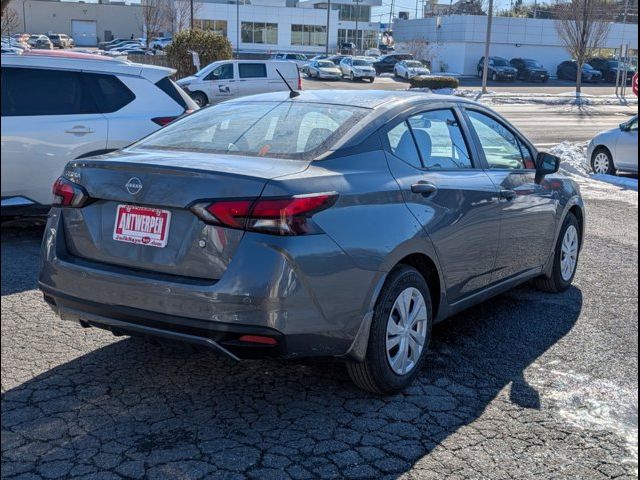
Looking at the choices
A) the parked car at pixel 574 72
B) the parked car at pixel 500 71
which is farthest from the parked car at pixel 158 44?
the parked car at pixel 574 72

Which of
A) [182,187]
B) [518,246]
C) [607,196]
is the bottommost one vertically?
[607,196]

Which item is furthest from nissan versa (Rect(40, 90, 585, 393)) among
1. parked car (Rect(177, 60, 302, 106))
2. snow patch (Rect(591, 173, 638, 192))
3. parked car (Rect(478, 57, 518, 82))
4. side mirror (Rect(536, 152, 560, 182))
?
parked car (Rect(478, 57, 518, 82))

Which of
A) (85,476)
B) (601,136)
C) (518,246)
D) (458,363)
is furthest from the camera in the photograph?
(601,136)

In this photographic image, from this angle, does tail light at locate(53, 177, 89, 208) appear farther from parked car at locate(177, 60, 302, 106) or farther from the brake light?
parked car at locate(177, 60, 302, 106)

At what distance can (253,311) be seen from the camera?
3586mm

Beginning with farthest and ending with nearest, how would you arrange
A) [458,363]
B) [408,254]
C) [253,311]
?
[458,363] → [408,254] → [253,311]

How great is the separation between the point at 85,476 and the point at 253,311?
0.99 metres

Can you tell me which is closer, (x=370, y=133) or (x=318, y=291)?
(x=318, y=291)

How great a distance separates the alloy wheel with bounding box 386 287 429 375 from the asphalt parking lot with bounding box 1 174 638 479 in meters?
0.19

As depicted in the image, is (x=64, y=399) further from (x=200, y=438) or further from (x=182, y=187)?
(x=182, y=187)

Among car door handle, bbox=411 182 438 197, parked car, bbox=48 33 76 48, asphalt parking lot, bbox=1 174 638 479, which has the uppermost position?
parked car, bbox=48 33 76 48

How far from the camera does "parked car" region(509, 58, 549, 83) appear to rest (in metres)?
62.2

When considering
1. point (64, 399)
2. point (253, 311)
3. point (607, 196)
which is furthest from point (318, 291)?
point (607, 196)

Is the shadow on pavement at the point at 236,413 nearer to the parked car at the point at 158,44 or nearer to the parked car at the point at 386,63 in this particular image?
the parked car at the point at 158,44
